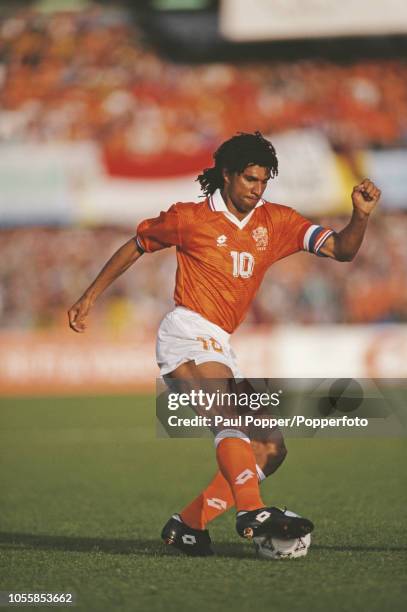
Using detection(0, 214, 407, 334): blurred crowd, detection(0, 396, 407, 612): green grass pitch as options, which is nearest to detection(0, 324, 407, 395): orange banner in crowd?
detection(0, 214, 407, 334): blurred crowd

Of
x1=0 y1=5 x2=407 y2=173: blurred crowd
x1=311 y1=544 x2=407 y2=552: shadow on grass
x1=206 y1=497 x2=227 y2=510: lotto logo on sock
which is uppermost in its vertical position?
x1=0 y1=5 x2=407 y2=173: blurred crowd

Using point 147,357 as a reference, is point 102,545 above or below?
below

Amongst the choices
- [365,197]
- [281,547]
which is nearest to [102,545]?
[281,547]

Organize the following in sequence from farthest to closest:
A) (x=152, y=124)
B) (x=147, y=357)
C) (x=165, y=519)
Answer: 1. (x=152, y=124)
2. (x=147, y=357)
3. (x=165, y=519)

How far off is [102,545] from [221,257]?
73.9 inches

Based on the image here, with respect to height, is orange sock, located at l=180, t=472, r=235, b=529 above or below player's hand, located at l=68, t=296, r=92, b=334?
below

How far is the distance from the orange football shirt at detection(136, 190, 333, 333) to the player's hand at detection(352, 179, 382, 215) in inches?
12.1

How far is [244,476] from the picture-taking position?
5.37m

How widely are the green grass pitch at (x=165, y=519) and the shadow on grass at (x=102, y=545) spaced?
0.01 metres

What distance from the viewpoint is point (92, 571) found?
5379 millimetres

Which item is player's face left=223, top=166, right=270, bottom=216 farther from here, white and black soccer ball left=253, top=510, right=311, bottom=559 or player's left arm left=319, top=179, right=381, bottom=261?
white and black soccer ball left=253, top=510, right=311, bottom=559

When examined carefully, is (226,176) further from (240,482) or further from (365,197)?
(240,482)

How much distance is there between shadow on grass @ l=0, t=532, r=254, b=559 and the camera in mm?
6012

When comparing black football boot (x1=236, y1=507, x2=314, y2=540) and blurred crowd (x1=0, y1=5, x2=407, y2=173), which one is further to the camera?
Answer: blurred crowd (x1=0, y1=5, x2=407, y2=173)
